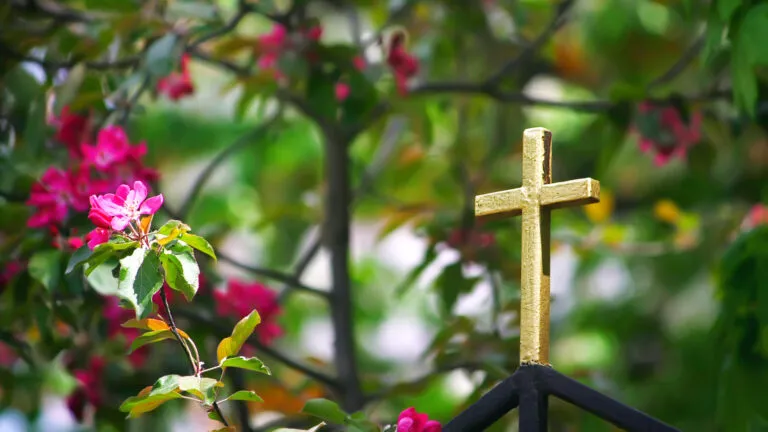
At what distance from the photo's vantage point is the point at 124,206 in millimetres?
1578

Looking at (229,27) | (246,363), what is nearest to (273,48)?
(229,27)

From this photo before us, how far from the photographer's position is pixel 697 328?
4.63 m

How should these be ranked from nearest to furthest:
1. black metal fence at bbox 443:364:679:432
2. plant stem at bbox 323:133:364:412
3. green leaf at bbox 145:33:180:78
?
black metal fence at bbox 443:364:679:432, green leaf at bbox 145:33:180:78, plant stem at bbox 323:133:364:412

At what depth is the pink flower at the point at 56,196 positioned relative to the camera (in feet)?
6.98

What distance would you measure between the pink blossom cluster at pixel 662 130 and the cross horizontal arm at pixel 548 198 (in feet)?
3.41

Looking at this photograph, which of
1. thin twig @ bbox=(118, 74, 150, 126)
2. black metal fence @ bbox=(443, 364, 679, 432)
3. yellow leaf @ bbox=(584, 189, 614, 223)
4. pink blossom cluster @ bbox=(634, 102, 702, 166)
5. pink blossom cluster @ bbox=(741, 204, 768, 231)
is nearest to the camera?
black metal fence @ bbox=(443, 364, 679, 432)

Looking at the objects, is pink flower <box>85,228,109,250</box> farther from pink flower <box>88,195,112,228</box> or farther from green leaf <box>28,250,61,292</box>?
green leaf <box>28,250,61,292</box>

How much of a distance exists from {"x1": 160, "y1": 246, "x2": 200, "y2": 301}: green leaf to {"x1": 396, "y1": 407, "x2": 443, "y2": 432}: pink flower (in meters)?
0.32

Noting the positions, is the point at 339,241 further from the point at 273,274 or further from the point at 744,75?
the point at 744,75

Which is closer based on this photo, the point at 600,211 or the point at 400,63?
the point at 400,63

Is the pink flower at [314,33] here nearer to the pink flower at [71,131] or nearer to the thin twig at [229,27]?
the thin twig at [229,27]

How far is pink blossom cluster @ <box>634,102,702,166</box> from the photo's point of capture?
8.63ft

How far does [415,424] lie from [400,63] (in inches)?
53.2

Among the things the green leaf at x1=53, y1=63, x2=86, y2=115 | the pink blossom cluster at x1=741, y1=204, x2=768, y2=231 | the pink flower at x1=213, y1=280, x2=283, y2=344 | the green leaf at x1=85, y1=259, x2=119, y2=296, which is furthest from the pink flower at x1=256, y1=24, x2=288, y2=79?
the pink blossom cluster at x1=741, y1=204, x2=768, y2=231
